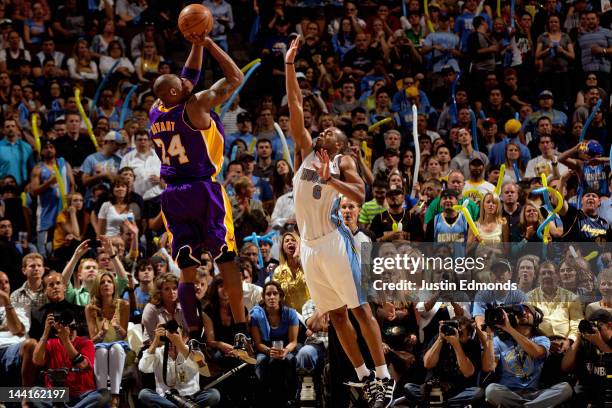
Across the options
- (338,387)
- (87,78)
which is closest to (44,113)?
(87,78)

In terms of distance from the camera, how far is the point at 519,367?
9602mm

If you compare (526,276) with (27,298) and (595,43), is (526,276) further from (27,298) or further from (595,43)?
(595,43)

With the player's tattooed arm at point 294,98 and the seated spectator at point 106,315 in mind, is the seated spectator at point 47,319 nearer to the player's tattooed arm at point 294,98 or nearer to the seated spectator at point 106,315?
the seated spectator at point 106,315

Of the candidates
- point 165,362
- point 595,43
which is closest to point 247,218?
point 165,362

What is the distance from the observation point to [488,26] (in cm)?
1580

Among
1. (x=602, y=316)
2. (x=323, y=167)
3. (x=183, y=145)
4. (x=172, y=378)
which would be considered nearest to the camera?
(x=183, y=145)

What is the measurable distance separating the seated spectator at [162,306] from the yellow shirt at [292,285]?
1.08 m

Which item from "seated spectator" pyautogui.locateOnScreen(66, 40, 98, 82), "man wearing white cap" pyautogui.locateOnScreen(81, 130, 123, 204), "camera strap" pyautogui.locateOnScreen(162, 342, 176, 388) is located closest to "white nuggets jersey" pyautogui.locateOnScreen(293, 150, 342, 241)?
"camera strap" pyautogui.locateOnScreen(162, 342, 176, 388)

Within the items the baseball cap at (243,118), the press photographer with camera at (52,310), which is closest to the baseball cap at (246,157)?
the baseball cap at (243,118)

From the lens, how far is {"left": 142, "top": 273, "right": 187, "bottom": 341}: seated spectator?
1012 centimetres

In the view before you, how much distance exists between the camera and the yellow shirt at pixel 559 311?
9.99 meters

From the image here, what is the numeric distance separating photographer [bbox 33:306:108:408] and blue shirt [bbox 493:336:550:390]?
140 inches

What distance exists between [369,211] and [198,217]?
13.6ft

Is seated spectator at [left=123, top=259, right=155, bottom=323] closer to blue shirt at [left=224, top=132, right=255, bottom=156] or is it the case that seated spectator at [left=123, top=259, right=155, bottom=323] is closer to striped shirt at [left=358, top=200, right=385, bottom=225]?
striped shirt at [left=358, top=200, right=385, bottom=225]
